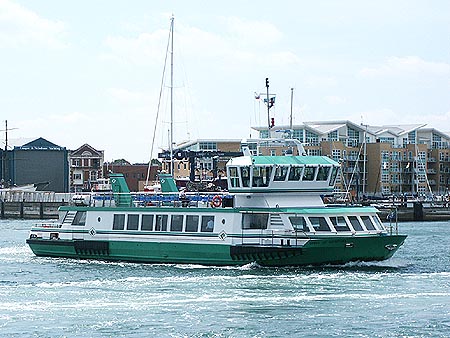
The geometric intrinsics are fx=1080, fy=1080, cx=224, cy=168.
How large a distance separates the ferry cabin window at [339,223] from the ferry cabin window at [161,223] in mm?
8431

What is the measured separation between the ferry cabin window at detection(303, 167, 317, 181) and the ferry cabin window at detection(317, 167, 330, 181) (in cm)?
25

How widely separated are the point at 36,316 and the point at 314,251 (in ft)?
49.2

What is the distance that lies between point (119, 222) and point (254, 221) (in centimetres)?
780

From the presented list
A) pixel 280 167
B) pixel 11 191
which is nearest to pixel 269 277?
pixel 280 167

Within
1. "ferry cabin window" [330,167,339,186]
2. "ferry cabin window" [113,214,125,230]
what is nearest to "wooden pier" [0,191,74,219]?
"ferry cabin window" [113,214,125,230]

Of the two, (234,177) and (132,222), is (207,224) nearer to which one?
(234,177)

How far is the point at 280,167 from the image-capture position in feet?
164

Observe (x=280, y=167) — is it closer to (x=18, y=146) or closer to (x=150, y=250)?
(x=150, y=250)

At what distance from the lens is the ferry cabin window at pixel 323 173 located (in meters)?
50.7

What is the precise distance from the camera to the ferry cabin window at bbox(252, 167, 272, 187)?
4975 centimetres

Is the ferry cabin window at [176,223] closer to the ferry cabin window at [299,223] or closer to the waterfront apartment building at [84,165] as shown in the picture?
the ferry cabin window at [299,223]

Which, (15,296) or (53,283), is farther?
(53,283)

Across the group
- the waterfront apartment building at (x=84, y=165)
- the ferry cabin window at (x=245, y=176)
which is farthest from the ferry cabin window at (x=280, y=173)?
the waterfront apartment building at (x=84, y=165)

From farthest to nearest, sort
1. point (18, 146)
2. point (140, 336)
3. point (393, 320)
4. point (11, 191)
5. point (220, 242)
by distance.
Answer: point (18, 146) < point (11, 191) < point (220, 242) < point (393, 320) < point (140, 336)
